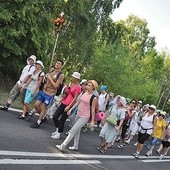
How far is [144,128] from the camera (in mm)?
11273

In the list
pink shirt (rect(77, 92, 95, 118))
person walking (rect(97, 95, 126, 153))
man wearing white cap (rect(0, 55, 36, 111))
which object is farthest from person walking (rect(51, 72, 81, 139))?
man wearing white cap (rect(0, 55, 36, 111))

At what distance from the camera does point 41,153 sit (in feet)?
23.5

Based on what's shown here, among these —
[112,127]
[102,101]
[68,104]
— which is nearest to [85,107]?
[68,104]

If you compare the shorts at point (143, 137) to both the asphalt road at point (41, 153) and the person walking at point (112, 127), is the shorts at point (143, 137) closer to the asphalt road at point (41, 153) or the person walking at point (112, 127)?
the asphalt road at point (41, 153)

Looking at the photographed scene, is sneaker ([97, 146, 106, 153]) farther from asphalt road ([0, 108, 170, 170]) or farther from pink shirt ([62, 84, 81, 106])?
pink shirt ([62, 84, 81, 106])

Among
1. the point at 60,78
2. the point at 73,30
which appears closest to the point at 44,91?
the point at 60,78

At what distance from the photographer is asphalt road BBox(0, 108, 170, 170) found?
632 cm

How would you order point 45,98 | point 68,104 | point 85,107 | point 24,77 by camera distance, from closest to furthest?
point 85,107
point 68,104
point 45,98
point 24,77

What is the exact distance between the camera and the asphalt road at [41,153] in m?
6.32

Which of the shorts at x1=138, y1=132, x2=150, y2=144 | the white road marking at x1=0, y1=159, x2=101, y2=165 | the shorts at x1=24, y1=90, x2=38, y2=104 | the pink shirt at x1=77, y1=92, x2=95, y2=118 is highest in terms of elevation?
the pink shirt at x1=77, y1=92, x2=95, y2=118

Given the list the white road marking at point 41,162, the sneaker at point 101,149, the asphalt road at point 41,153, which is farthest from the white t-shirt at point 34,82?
the white road marking at point 41,162

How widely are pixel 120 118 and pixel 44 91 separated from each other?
7.89ft

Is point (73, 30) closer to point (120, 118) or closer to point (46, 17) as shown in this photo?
point (46, 17)

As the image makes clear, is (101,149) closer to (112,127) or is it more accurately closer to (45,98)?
(112,127)
